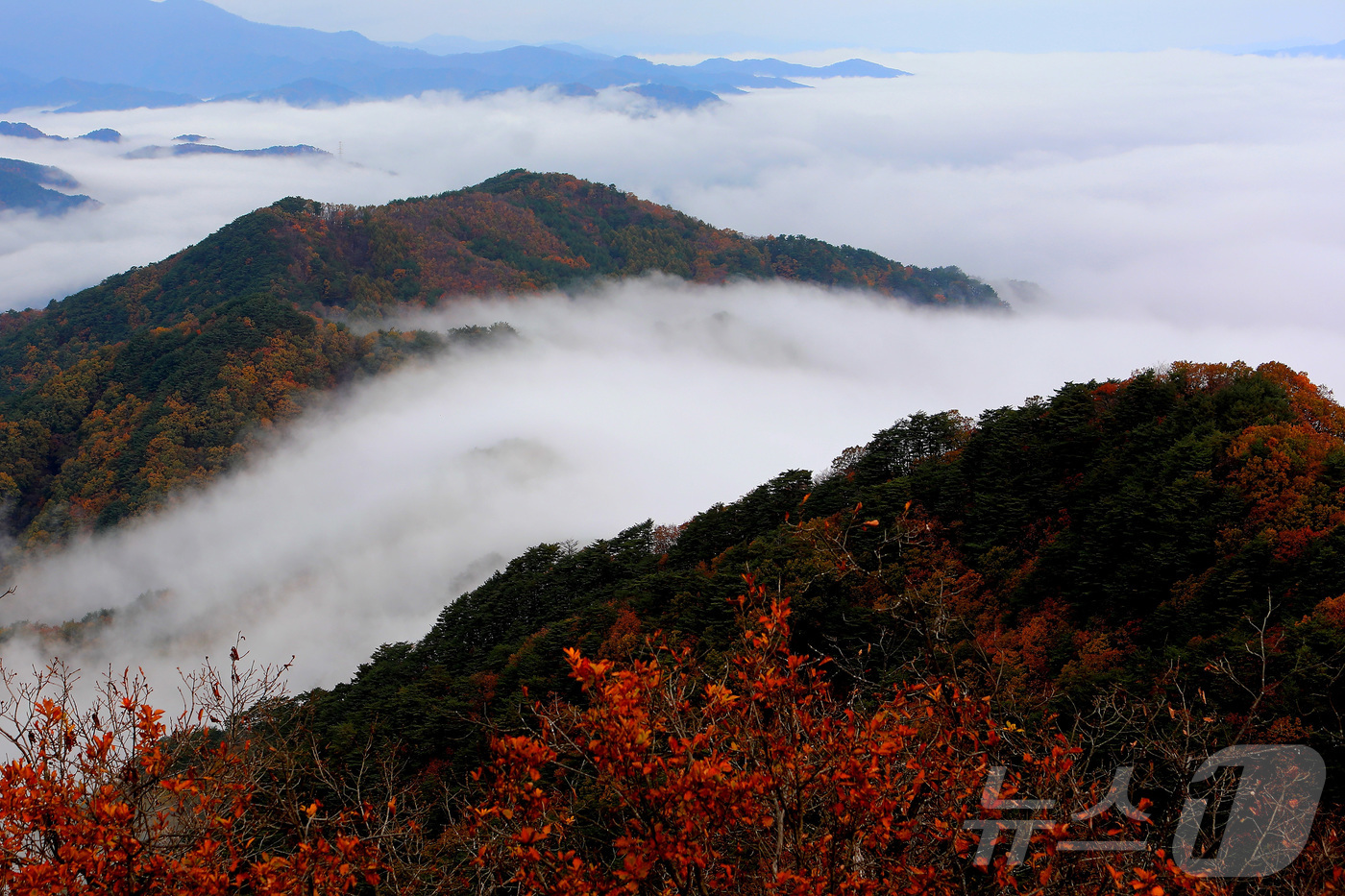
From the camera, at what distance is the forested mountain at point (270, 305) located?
79.8 meters

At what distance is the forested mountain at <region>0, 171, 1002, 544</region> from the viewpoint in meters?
79.8

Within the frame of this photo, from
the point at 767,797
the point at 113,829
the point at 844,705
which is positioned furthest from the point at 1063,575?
the point at 113,829

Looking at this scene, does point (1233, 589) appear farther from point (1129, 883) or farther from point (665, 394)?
point (665, 394)

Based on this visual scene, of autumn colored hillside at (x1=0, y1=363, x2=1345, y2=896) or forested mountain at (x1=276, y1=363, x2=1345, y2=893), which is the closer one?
autumn colored hillside at (x1=0, y1=363, x2=1345, y2=896)

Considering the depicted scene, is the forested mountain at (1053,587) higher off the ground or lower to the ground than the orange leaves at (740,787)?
lower

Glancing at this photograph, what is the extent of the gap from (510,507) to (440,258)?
65.7m

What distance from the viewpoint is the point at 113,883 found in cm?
577

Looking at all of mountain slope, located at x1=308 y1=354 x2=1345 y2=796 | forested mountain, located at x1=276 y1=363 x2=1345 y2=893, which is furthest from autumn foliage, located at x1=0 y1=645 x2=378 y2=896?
mountain slope, located at x1=308 y1=354 x2=1345 y2=796

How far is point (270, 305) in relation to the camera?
9531 cm

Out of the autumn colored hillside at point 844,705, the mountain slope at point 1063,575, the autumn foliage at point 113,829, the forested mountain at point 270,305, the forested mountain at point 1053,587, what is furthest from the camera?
the forested mountain at point 270,305

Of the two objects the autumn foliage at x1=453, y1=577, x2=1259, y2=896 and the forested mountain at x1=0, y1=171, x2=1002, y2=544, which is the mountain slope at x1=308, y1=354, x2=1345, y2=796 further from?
the forested mountain at x1=0, y1=171, x2=1002, y2=544

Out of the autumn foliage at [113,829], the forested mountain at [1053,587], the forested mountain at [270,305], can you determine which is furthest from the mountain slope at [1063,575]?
the forested mountain at [270,305]

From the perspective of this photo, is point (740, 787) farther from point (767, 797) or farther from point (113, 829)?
point (113, 829)

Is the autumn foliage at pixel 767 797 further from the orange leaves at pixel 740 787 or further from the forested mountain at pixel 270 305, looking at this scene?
the forested mountain at pixel 270 305
